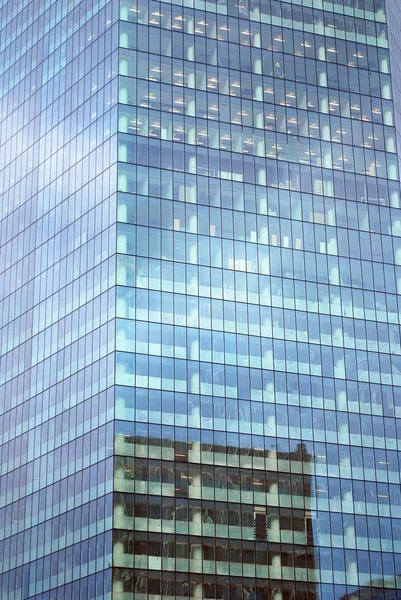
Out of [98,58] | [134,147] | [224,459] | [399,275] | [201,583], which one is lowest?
[201,583]

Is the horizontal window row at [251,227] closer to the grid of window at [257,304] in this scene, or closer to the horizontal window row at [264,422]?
the grid of window at [257,304]

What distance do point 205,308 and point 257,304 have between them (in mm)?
5323

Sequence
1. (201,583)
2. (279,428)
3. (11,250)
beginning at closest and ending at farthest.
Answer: (201,583)
(279,428)
(11,250)

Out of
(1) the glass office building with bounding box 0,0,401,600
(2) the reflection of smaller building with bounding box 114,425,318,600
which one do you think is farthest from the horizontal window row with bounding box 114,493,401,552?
(1) the glass office building with bounding box 0,0,401,600

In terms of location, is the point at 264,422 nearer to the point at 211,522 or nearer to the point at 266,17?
the point at 211,522

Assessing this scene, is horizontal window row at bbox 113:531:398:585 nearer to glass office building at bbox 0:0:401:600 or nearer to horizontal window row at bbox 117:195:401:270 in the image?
glass office building at bbox 0:0:401:600

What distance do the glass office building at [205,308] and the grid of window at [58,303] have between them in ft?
0.96

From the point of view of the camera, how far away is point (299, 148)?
392 feet

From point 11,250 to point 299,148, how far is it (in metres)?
32.0

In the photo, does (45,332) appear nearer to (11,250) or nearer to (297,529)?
(11,250)

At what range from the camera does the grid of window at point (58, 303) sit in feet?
344

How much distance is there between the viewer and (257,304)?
112 meters

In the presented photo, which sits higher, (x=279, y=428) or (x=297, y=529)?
(x=279, y=428)

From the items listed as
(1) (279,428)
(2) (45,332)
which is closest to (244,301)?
(1) (279,428)
